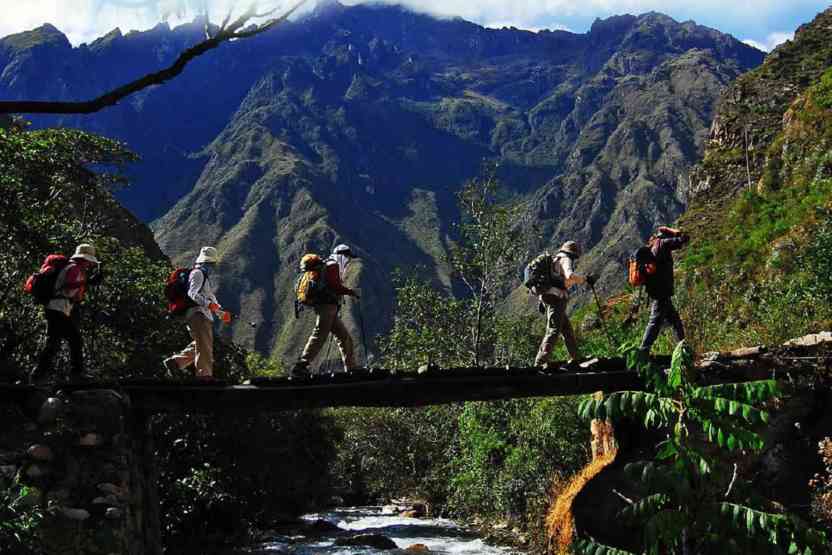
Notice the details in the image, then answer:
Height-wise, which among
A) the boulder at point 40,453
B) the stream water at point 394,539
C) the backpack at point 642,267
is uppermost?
the backpack at point 642,267

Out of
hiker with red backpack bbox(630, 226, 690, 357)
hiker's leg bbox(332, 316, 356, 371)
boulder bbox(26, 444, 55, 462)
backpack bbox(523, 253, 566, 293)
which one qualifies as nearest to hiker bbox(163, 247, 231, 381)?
hiker's leg bbox(332, 316, 356, 371)

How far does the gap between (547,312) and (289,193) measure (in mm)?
182504

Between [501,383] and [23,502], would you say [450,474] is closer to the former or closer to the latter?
[501,383]

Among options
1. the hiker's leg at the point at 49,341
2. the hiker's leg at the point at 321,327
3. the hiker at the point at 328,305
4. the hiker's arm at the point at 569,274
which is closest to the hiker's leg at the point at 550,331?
the hiker's arm at the point at 569,274

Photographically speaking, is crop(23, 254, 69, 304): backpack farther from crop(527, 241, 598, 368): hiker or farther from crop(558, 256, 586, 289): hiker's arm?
crop(558, 256, 586, 289): hiker's arm

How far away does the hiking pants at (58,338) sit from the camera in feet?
34.0

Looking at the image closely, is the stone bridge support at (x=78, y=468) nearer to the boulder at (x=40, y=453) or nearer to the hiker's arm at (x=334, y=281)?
the boulder at (x=40, y=453)

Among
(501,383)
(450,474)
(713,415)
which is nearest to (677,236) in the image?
(501,383)

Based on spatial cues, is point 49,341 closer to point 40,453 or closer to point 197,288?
point 40,453

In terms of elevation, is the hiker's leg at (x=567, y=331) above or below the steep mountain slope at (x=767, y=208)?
below

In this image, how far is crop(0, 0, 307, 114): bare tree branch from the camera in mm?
4547

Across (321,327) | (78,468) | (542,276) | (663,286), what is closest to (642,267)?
(663,286)

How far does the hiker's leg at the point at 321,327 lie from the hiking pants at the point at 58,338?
2.93 metres

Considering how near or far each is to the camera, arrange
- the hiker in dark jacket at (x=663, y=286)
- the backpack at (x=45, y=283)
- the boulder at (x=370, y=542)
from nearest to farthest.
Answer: the backpack at (x=45, y=283), the hiker in dark jacket at (x=663, y=286), the boulder at (x=370, y=542)
